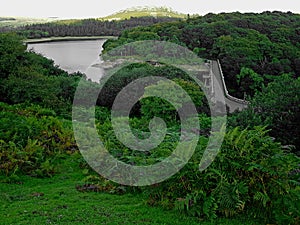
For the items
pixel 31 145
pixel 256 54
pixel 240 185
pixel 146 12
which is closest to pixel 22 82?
pixel 31 145

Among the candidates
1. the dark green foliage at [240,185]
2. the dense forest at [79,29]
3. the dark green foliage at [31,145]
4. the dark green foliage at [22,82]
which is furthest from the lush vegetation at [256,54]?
the dense forest at [79,29]

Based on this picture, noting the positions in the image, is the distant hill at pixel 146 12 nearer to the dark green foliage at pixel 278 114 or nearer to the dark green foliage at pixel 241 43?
the dark green foliage at pixel 241 43

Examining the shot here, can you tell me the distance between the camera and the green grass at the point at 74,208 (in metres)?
4.96

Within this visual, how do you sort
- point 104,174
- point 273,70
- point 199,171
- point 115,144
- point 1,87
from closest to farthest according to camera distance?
point 199,171, point 104,174, point 115,144, point 1,87, point 273,70

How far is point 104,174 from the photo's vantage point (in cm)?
690

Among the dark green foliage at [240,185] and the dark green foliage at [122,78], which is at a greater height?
the dark green foliage at [240,185]

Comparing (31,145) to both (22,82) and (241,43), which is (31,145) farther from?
(241,43)

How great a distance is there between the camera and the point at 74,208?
534 cm

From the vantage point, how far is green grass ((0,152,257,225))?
4961mm

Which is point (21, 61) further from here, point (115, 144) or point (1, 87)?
point (115, 144)

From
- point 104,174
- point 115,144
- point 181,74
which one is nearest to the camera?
point 104,174

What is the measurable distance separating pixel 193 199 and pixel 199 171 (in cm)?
46

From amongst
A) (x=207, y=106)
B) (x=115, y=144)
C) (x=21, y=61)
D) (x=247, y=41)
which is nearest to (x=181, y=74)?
(x=207, y=106)

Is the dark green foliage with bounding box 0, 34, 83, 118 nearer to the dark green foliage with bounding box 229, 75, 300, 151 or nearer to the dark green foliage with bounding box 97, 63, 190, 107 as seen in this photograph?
the dark green foliage with bounding box 97, 63, 190, 107
